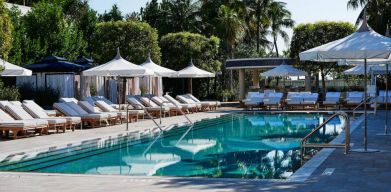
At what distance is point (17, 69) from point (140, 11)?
35302mm

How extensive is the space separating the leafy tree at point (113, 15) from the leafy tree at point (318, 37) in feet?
65.2

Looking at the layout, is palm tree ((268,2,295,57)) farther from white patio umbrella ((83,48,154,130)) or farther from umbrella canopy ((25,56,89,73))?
white patio umbrella ((83,48,154,130))

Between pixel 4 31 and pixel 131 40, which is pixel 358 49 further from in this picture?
pixel 131 40

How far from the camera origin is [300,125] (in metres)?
21.1

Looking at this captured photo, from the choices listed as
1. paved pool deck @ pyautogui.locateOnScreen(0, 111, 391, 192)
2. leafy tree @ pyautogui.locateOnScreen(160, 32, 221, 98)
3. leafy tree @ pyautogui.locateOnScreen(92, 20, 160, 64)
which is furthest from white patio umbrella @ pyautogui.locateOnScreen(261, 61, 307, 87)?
paved pool deck @ pyautogui.locateOnScreen(0, 111, 391, 192)

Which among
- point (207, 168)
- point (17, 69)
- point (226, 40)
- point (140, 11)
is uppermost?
point (140, 11)

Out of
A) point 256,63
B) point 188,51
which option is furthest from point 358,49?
point 188,51

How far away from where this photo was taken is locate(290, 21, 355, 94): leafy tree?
34.3m

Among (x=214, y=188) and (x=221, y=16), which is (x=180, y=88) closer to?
(x=221, y=16)

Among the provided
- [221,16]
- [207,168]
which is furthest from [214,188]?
[221,16]

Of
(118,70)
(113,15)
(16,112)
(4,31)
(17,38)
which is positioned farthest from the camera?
(113,15)

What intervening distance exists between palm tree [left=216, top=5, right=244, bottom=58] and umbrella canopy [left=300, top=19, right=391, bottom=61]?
30.7 meters

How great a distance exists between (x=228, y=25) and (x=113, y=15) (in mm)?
12353

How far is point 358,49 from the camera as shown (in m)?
11.0
